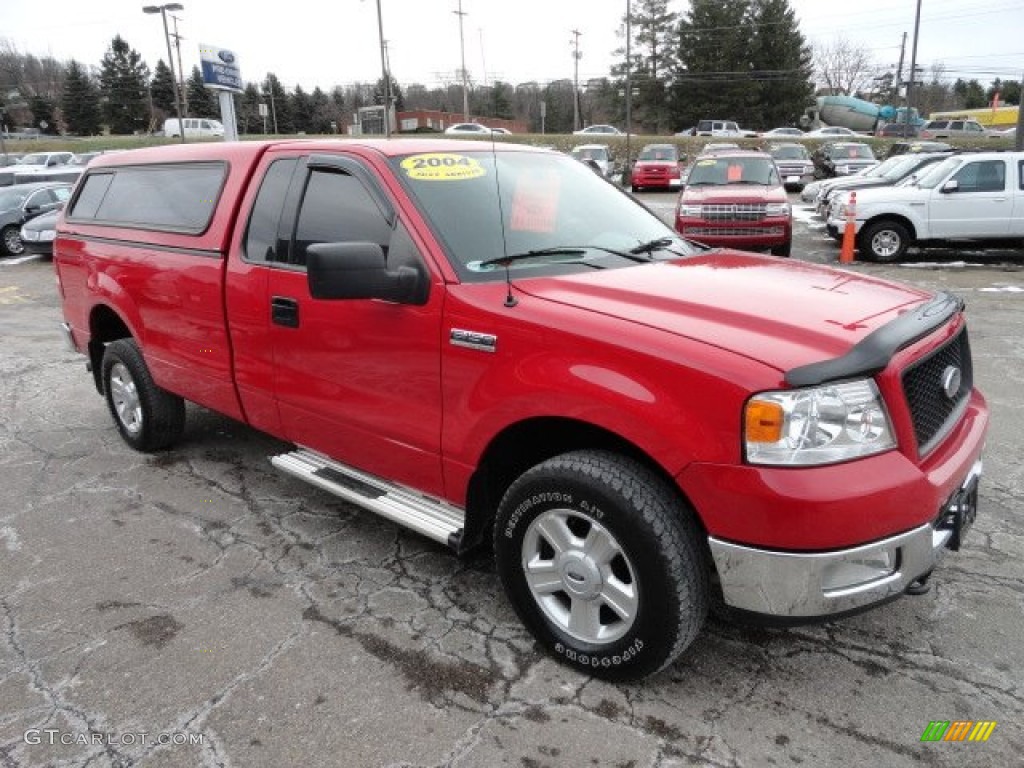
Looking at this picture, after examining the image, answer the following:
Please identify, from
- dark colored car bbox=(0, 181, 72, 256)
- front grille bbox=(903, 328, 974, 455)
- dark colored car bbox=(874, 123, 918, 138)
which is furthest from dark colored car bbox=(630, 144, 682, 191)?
dark colored car bbox=(874, 123, 918, 138)

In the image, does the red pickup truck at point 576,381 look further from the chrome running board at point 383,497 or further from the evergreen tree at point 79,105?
the evergreen tree at point 79,105

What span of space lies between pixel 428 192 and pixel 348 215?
0.41 meters

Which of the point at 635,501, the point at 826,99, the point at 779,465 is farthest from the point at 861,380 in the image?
the point at 826,99

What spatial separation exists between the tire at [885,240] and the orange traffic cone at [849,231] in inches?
11.2

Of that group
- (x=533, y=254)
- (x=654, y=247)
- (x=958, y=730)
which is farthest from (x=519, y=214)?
(x=958, y=730)

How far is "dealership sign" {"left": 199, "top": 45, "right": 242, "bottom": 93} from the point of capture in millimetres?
17828

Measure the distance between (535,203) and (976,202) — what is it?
11.7 meters

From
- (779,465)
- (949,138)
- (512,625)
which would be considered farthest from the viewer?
(949,138)

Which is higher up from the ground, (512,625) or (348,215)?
(348,215)

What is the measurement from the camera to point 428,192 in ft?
10.4

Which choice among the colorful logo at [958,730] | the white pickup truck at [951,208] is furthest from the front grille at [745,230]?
the colorful logo at [958,730]

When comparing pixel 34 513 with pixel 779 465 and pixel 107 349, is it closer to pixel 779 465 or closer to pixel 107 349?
pixel 107 349

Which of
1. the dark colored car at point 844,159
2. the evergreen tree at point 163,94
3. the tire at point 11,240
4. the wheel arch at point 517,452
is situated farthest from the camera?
the evergreen tree at point 163,94

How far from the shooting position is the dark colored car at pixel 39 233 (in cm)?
1564
